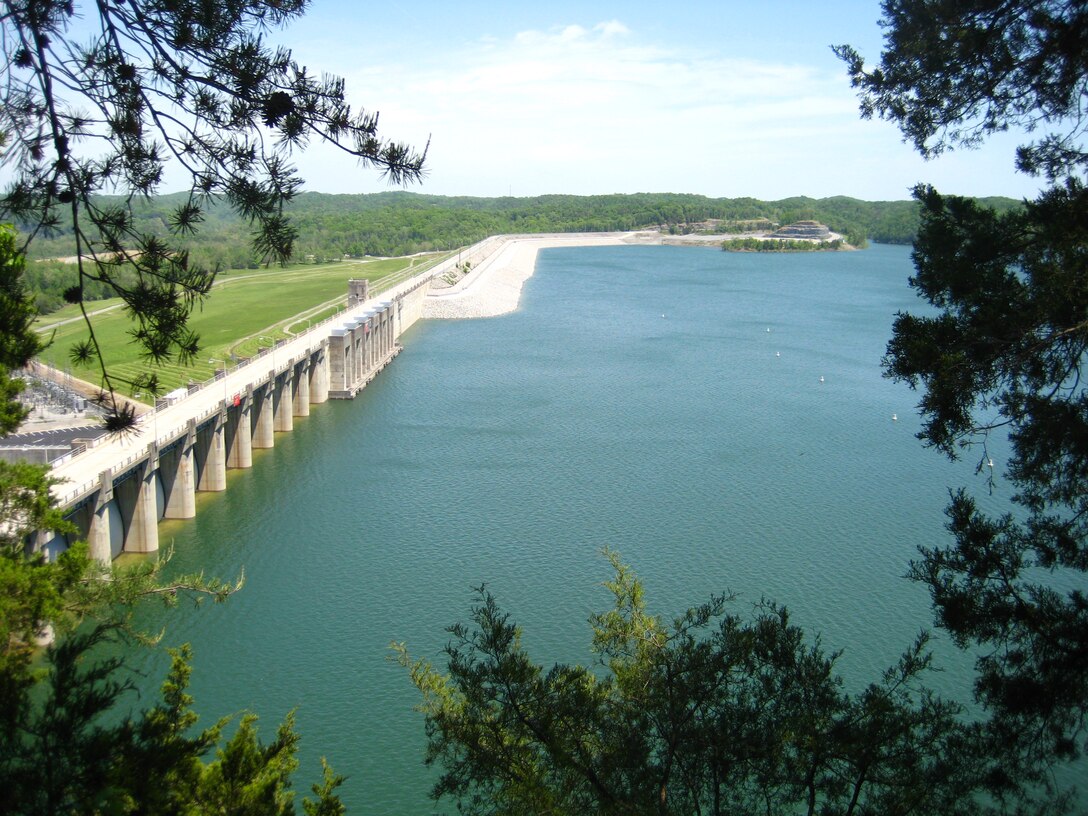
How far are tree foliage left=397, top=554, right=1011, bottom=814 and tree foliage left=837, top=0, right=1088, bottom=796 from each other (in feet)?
1.44

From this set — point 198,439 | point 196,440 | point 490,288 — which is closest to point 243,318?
point 490,288

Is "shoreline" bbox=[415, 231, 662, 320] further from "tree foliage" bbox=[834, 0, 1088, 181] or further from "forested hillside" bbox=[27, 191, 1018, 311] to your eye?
"tree foliage" bbox=[834, 0, 1088, 181]

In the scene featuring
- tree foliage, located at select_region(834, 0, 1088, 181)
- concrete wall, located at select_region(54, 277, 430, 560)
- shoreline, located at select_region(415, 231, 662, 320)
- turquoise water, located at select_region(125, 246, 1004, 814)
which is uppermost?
tree foliage, located at select_region(834, 0, 1088, 181)

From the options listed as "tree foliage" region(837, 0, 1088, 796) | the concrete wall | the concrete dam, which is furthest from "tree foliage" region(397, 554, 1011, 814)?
the concrete wall

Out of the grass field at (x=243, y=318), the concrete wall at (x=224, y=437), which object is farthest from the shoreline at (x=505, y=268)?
the concrete wall at (x=224, y=437)

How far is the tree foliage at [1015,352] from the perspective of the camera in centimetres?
511

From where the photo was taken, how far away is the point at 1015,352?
511 cm

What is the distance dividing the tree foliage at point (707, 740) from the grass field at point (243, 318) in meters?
11.8

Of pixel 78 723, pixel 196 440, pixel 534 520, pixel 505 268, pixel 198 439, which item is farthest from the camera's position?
pixel 505 268

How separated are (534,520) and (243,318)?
2794 cm

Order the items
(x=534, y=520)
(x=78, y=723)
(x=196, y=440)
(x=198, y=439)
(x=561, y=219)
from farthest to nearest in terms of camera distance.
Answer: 1. (x=561, y=219)
2. (x=198, y=439)
3. (x=196, y=440)
4. (x=534, y=520)
5. (x=78, y=723)

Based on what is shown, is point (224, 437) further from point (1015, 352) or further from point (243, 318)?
point (243, 318)

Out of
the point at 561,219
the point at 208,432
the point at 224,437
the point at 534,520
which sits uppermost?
the point at 561,219

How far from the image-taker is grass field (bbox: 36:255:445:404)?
27312 mm
